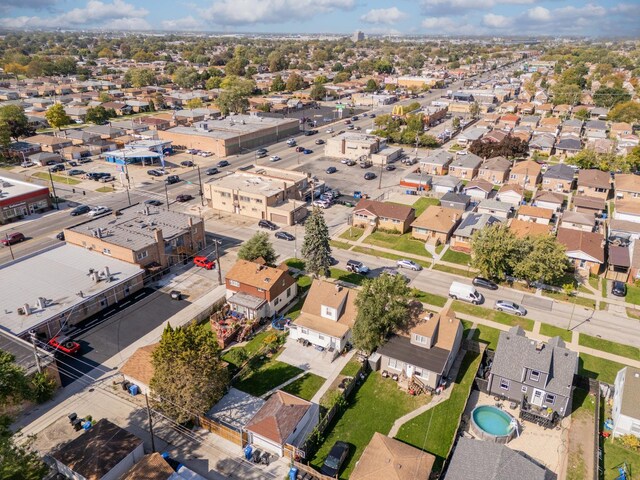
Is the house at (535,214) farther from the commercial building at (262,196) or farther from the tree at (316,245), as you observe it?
the tree at (316,245)

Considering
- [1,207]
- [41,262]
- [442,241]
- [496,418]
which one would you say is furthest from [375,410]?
[1,207]

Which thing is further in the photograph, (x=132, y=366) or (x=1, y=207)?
(x=1, y=207)

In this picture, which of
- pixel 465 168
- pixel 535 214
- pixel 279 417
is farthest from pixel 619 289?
pixel 279 417

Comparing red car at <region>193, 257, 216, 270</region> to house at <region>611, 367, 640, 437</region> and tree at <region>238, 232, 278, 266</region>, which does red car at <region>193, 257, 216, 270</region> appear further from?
house at <region>611, 367, 640, 437</region>

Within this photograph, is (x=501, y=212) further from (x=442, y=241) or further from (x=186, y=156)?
(x=186, y=156)

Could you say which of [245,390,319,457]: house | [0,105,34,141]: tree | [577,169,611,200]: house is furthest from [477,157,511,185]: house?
[0,105,34,141]: tree
